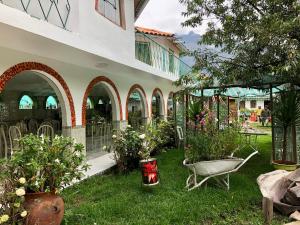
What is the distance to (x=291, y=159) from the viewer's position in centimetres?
863

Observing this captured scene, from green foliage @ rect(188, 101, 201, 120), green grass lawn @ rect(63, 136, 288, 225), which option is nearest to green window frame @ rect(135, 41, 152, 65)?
green foliage @ rect(188, 101, 201, 120)

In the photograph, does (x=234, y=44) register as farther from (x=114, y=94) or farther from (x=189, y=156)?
(x=114, y=94)

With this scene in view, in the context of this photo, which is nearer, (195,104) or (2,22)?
(2,22)

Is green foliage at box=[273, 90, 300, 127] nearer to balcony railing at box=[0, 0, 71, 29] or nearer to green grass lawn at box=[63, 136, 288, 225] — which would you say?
green grass lawn at box=[63, 136, 288, 225]

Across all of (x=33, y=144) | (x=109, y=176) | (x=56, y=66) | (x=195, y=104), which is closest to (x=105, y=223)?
(x=33, y=144)

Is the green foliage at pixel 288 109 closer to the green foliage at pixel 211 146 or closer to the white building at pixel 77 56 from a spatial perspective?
the green foliage at pixel 211 146

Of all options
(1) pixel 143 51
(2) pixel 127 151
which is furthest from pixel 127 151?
(1) pixel 143 51

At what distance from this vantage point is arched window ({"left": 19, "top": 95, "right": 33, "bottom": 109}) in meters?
17.4

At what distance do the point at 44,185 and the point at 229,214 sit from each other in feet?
10.2

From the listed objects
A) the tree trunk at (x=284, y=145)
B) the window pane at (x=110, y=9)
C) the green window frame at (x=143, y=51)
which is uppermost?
the window pane at (x=110, y=9)

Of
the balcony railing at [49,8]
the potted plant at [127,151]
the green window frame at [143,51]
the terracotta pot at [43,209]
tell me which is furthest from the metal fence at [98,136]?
the terracotta pot at [43,209]

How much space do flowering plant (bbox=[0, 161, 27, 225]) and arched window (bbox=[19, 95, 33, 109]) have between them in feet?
46.0

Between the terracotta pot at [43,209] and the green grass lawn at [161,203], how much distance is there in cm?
59

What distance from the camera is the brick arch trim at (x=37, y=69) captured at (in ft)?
20.8
